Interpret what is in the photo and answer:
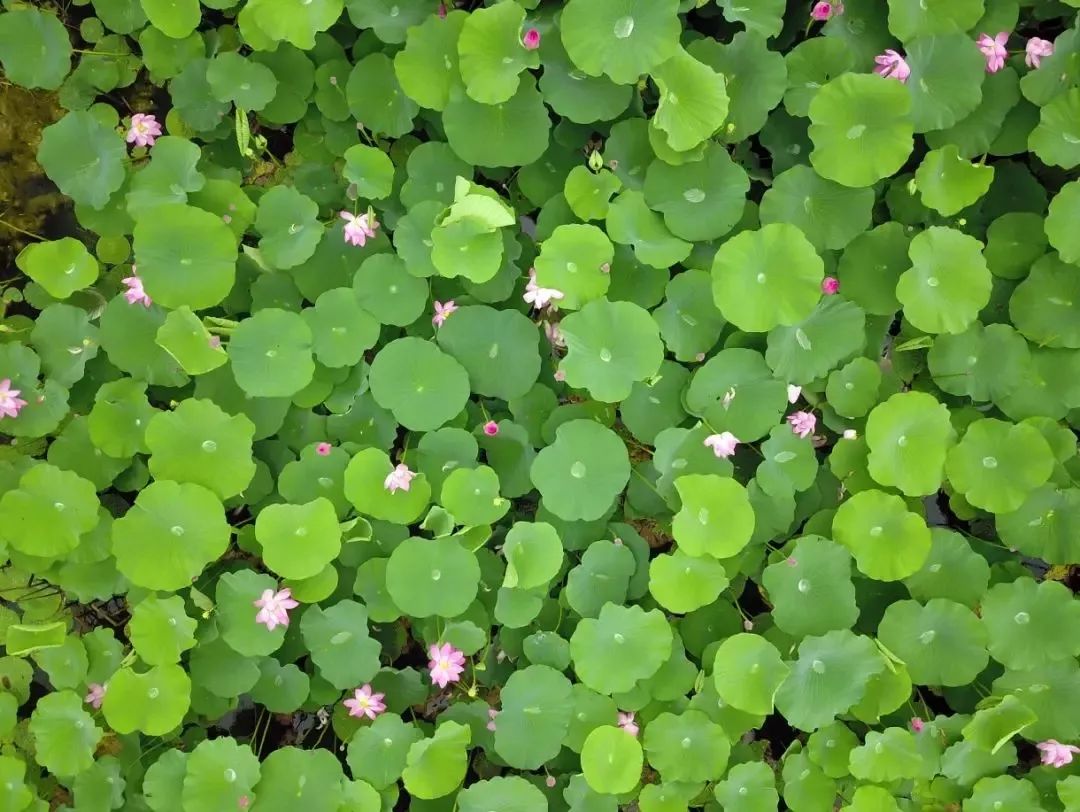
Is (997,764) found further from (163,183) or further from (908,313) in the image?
(163,183)

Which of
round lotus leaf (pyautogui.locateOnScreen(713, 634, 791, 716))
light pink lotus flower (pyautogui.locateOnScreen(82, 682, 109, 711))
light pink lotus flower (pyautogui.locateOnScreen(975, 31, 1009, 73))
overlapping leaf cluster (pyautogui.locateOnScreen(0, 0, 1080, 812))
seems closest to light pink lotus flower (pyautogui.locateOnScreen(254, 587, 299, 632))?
overlapping leaf cluster (pyautogui.locateOnScreen(0, 0, 1080, 812))

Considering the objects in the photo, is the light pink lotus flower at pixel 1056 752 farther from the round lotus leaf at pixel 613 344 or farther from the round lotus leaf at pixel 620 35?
the round lotus leaf at pixel 620 35

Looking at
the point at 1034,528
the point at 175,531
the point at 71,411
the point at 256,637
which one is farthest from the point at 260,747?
the point at 1034,528

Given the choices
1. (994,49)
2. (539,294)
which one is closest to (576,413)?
(539,294)

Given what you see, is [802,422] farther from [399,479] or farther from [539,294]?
[399,479]

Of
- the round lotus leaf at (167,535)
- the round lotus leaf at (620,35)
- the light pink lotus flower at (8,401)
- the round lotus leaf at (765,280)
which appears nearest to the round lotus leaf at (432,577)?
the round lotus leaf at (167,535)

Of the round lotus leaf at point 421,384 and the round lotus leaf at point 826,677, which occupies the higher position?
the round lotus leaf at point 421,384
